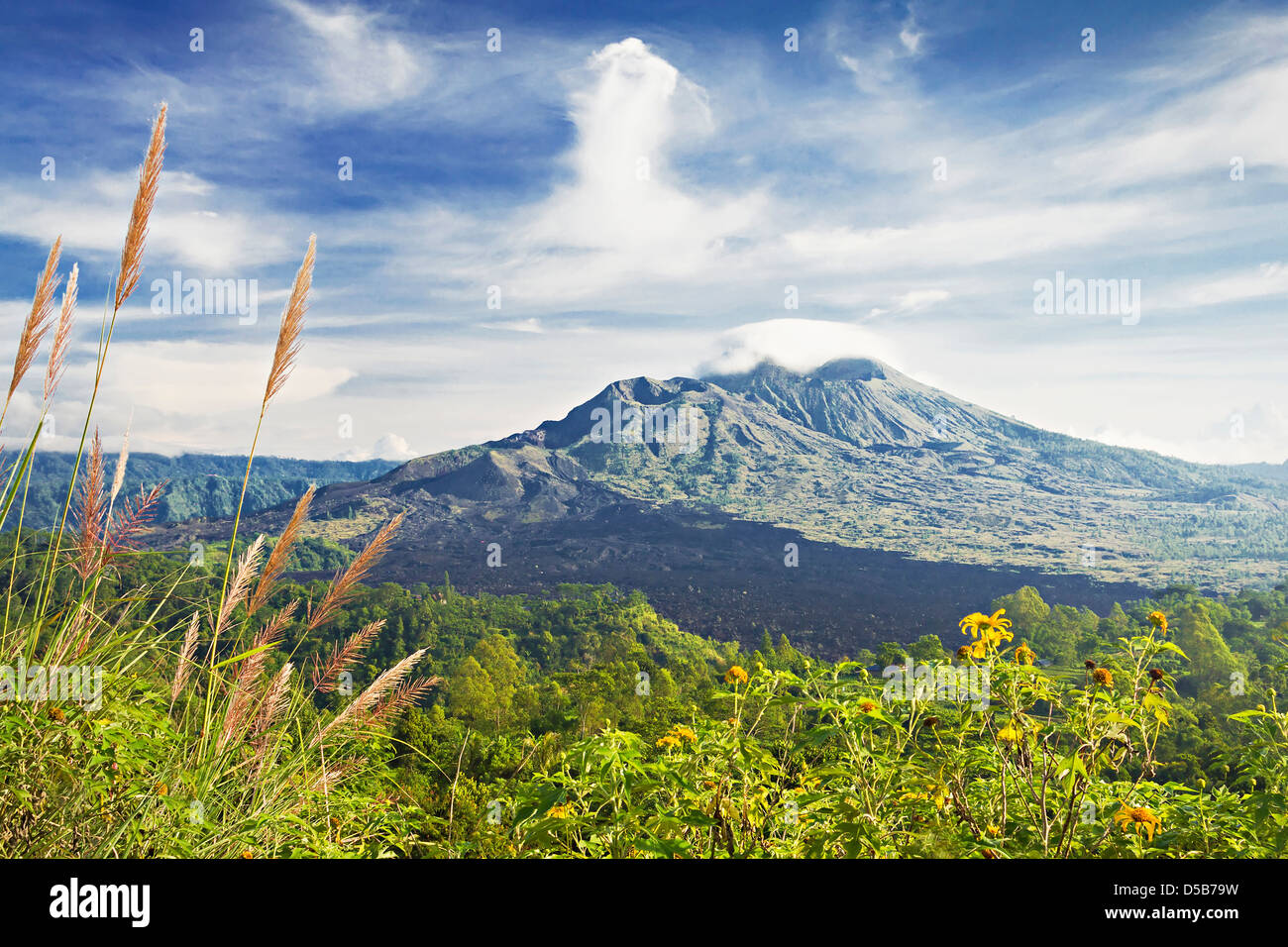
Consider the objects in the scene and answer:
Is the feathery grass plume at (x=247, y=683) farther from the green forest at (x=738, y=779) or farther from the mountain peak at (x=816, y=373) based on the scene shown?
the mountain peak at (x=816, y=373)

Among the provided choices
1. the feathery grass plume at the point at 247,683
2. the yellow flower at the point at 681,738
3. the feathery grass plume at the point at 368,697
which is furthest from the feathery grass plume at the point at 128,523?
the yellow flower at the point at 681,738

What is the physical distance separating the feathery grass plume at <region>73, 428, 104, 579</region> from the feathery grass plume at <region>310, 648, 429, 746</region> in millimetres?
692

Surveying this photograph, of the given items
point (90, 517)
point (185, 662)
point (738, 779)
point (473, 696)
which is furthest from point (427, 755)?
point (473, 696)

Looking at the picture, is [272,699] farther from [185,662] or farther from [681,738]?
[681,738]

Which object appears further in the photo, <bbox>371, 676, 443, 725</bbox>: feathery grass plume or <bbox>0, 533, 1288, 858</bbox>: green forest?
<bbox>371, 676, 443, 725</bbox>: feathery grass plume

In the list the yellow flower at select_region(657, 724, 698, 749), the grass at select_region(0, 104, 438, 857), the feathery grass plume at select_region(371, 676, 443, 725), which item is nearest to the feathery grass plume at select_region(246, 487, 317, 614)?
the grass at select_region(0, 104, 438, 857)

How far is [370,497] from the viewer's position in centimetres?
10994

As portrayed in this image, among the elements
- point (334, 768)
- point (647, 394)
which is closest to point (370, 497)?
point (647, 394)

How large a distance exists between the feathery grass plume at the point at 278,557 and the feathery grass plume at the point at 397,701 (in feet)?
1.19

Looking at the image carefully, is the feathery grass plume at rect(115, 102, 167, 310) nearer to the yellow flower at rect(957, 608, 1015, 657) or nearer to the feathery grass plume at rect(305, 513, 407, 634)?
the feathery grass plume at rect(305, 513, 407, 634)

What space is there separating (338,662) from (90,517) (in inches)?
27.4

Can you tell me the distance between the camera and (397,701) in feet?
5.16

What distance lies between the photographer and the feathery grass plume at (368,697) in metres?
1.45

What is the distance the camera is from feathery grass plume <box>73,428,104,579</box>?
5.21 feet
